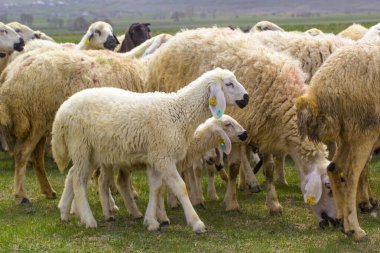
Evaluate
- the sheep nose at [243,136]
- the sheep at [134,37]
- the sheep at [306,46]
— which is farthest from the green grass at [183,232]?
the sheep at [134,37]

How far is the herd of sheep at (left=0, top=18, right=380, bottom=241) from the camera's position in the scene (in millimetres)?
9328

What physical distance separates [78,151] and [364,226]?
3407 mm

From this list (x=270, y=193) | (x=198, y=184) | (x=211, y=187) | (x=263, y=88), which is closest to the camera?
(x=263, y=88)

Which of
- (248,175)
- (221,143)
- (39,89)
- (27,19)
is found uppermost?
(39,89)

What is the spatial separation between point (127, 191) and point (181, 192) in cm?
120

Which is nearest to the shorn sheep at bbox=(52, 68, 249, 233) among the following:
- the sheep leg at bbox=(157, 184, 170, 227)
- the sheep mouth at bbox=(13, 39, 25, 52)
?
the sheep leg at bbox=(157, 184, 170, 227)

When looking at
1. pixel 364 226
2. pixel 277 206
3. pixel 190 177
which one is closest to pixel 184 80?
pixel 190 177

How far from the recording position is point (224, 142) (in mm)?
10469

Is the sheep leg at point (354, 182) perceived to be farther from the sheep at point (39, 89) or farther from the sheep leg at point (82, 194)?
the sheep at point (39, 89)

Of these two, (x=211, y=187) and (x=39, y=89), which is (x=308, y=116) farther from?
(x=39, y=89)

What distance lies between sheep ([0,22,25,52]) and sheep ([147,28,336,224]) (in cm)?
476

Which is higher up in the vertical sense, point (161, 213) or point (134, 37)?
point (134, 37)

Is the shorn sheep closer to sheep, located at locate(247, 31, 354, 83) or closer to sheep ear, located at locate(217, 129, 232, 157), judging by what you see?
sheep ear, located at locate(217, 129, 232, 157)

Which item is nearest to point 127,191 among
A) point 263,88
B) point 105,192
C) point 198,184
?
point 105,192
